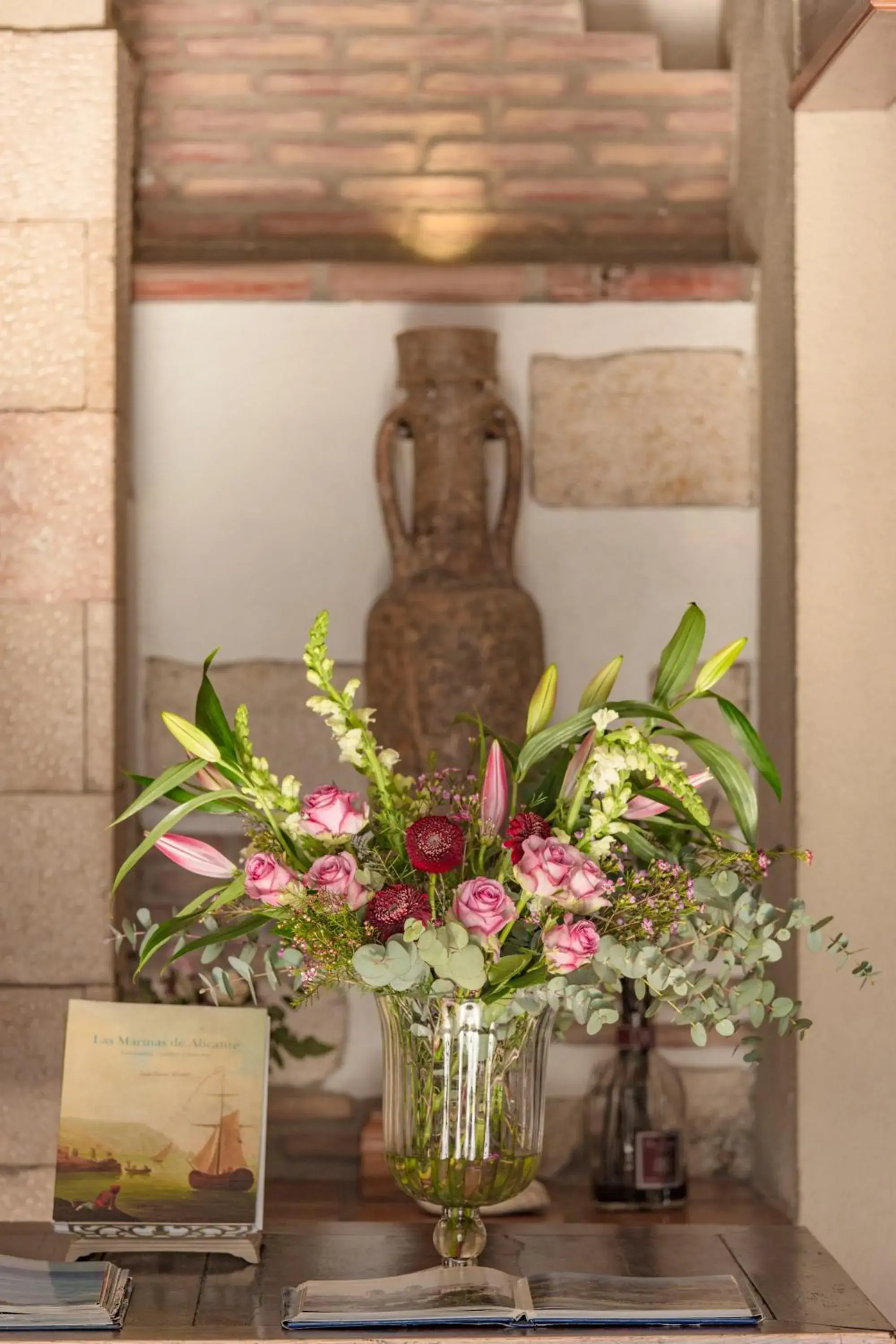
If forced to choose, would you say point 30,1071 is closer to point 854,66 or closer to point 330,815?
point 330,815

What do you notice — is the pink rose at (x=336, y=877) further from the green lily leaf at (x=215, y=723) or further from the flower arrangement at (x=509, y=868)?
the green lily leaf at (x=215, y=723)

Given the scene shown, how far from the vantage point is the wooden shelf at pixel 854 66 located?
197cm

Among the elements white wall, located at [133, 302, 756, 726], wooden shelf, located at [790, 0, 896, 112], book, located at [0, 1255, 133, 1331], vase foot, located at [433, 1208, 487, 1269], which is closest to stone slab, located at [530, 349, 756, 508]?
white wall, located at [133, 302, 756, 726]

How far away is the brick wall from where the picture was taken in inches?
105

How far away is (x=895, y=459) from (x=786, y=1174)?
1081mm

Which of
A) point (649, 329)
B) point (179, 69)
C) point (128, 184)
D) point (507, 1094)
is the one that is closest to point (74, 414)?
point (128, 184)

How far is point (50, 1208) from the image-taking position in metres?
2.37

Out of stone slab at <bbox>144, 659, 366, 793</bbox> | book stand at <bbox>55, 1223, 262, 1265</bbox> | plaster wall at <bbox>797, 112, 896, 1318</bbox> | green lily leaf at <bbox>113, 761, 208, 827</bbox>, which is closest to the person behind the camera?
green lily leaf at <bbox>113, 761, 208, 827</bbox>

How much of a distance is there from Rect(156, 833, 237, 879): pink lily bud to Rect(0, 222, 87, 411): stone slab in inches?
39.3

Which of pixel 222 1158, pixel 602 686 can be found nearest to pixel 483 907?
pixel 602 686

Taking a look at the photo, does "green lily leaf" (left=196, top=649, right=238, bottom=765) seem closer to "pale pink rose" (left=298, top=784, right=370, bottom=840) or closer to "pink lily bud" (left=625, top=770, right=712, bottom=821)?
"pale pink rose" (left=298, top=784, right=370, bottom=840)

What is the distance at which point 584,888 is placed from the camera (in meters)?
1.52

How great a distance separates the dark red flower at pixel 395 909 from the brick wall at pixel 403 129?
147 centimetres

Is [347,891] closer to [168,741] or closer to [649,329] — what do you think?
[168,741]
